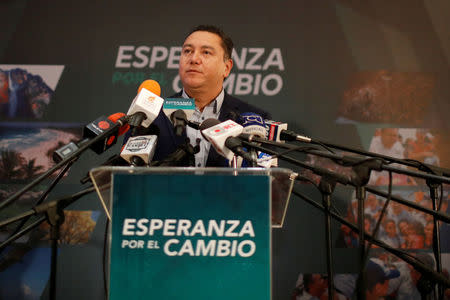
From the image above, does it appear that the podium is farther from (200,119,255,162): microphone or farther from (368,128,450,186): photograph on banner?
(368,128,450,186): photograph on banner

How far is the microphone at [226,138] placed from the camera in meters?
1.20

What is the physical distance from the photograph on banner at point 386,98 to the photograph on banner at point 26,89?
7.15 ft

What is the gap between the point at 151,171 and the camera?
38.4 inches

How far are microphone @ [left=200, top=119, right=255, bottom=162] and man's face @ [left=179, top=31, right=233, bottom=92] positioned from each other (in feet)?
3.37

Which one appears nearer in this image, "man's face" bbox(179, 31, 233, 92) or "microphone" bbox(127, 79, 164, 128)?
"microphone" bbox(127, 79, 164, 128)

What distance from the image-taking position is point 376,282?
8.98 ft

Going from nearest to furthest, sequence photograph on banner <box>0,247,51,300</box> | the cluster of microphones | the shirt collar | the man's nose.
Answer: the cluster of microphones, the man's nose, the shirt collar, photograph on banner <box>0,247,51,300</box>

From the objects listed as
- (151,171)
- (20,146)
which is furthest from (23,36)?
(151,171)

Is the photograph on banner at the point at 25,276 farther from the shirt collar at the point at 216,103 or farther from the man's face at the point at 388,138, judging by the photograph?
the man's face at the point at 388,138

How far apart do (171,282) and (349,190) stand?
2163 millimetres

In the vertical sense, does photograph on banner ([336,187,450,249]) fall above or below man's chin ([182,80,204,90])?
below

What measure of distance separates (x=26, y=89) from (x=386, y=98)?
2.68 m

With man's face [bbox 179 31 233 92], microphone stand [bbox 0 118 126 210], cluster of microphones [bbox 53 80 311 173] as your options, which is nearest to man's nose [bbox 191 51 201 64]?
man's face [bbox 179 31 233 92]

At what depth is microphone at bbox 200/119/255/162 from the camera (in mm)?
1202
